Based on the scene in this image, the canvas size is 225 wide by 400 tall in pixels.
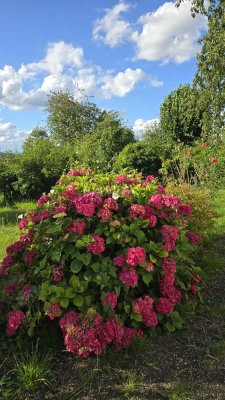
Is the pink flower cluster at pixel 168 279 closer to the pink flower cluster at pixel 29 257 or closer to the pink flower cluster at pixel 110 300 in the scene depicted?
the pink flower cluster at pixel 110 300

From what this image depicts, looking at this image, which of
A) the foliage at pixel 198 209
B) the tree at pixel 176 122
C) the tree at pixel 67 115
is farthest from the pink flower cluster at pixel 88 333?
the tree at pixel 67 115

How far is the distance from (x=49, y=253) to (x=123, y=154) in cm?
818

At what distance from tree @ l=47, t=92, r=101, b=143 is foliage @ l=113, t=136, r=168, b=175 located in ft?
79.9

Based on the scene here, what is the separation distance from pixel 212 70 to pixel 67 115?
95.5 feet

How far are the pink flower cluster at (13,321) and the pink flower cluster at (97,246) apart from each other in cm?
65

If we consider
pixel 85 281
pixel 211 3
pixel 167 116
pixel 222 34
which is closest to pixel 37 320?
pixel 85 281

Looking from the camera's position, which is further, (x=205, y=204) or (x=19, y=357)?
(x=205, y=204)

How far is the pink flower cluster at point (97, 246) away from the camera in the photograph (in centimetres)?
276

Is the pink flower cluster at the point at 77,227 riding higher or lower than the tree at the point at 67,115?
lower

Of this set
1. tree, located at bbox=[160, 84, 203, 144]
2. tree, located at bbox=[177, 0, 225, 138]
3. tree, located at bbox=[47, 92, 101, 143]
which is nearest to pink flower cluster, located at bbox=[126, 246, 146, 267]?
tree, located at bbox=[177, 0, 225, 138]

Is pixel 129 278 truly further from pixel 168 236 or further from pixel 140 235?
pixel 168 236

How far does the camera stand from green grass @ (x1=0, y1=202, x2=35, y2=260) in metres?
6.40

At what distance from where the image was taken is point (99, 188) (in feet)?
10.8

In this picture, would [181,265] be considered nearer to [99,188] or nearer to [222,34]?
[99,188]
